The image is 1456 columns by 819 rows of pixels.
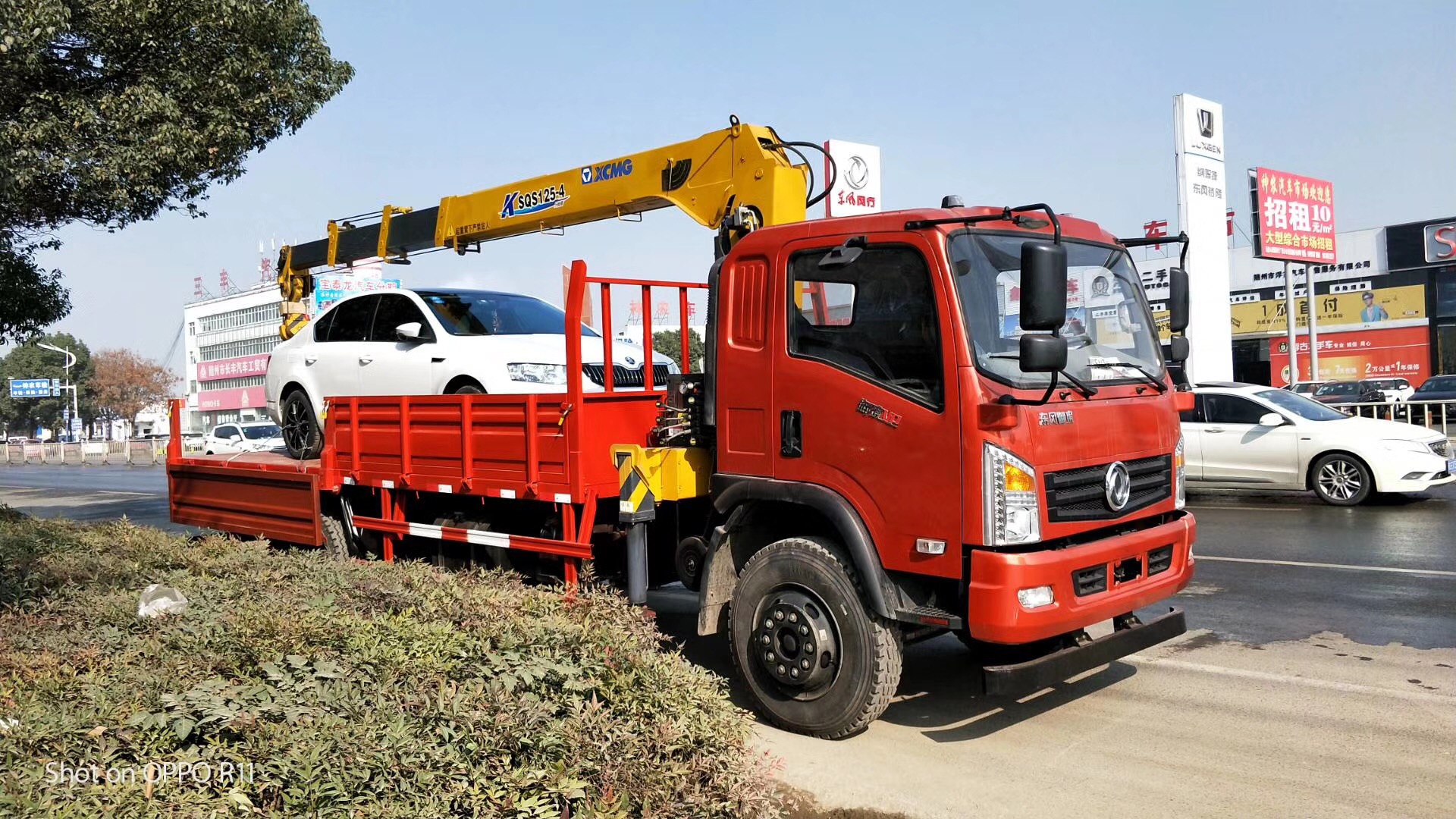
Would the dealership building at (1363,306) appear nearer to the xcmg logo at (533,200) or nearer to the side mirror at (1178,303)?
the xcmg logo at (533,200)

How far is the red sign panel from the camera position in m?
30.6

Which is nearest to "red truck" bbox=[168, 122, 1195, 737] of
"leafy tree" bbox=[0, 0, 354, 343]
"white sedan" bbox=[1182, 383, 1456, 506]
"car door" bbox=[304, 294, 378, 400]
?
"car door" bbox=[304, 294, 378, 400]

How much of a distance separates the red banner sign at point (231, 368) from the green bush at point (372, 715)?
266 ft

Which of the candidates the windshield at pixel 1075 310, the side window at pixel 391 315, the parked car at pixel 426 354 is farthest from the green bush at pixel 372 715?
the side window at pixel 391 315

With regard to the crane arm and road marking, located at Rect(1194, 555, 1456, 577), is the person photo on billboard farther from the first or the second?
the crane arm

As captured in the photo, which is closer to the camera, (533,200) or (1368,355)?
(533,200)

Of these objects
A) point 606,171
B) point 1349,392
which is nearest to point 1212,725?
point 606,171

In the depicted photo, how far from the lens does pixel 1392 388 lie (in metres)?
34.7

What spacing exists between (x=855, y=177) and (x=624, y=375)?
2002cm

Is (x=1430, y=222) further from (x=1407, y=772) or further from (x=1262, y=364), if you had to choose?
(x=1407, y=772)

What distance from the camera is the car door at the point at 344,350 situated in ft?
28.0

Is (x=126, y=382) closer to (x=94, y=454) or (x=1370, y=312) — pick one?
(x=94, y=454)

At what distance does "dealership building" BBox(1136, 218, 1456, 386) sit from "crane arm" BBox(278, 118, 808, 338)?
3518cm

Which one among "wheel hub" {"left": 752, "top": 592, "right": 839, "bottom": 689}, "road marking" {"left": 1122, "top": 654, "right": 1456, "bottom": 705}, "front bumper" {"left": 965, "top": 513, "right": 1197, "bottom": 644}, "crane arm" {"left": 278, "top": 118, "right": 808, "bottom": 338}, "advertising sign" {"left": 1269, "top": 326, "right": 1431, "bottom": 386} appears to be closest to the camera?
"front bumper" {"left": 965, "top": 513, "right": 1197, "bottom": 644}
